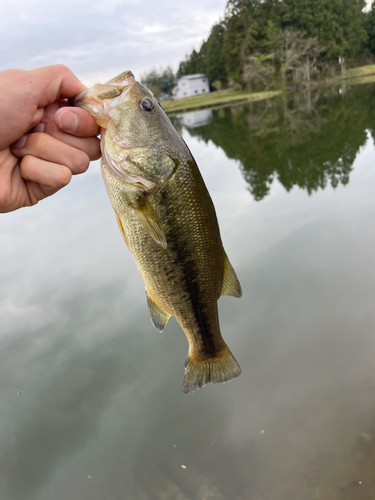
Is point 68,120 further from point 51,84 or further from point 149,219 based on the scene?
point 149,219

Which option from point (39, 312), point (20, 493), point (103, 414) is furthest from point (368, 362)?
point (39, 312)

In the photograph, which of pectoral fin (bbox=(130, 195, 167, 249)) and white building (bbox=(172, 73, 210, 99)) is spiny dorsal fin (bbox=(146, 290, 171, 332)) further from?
white building (bbox=(172, 73, 210, 99))

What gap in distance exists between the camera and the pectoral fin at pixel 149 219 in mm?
1804

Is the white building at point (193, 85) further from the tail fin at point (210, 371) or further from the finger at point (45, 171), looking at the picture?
the tail fin at point (210, 371)

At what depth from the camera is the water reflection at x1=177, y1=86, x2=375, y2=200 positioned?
9359mm

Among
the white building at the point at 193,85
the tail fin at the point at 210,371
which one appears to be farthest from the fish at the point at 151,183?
the white building at the point at 193,85

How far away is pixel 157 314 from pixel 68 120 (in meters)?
1.20

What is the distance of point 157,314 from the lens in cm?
218

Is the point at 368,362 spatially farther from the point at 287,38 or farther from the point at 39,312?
the point at 287,38

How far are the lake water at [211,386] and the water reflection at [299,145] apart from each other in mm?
1353

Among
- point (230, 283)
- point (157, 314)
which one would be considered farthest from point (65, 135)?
point (230, 283)

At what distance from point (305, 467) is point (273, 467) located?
10.6 inches

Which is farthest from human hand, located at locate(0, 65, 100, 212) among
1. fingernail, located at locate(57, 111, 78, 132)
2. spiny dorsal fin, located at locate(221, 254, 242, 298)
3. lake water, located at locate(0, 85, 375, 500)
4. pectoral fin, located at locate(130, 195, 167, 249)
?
lake water, located at locate(0, 85, 375, 500)

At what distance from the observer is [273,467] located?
122 inches
